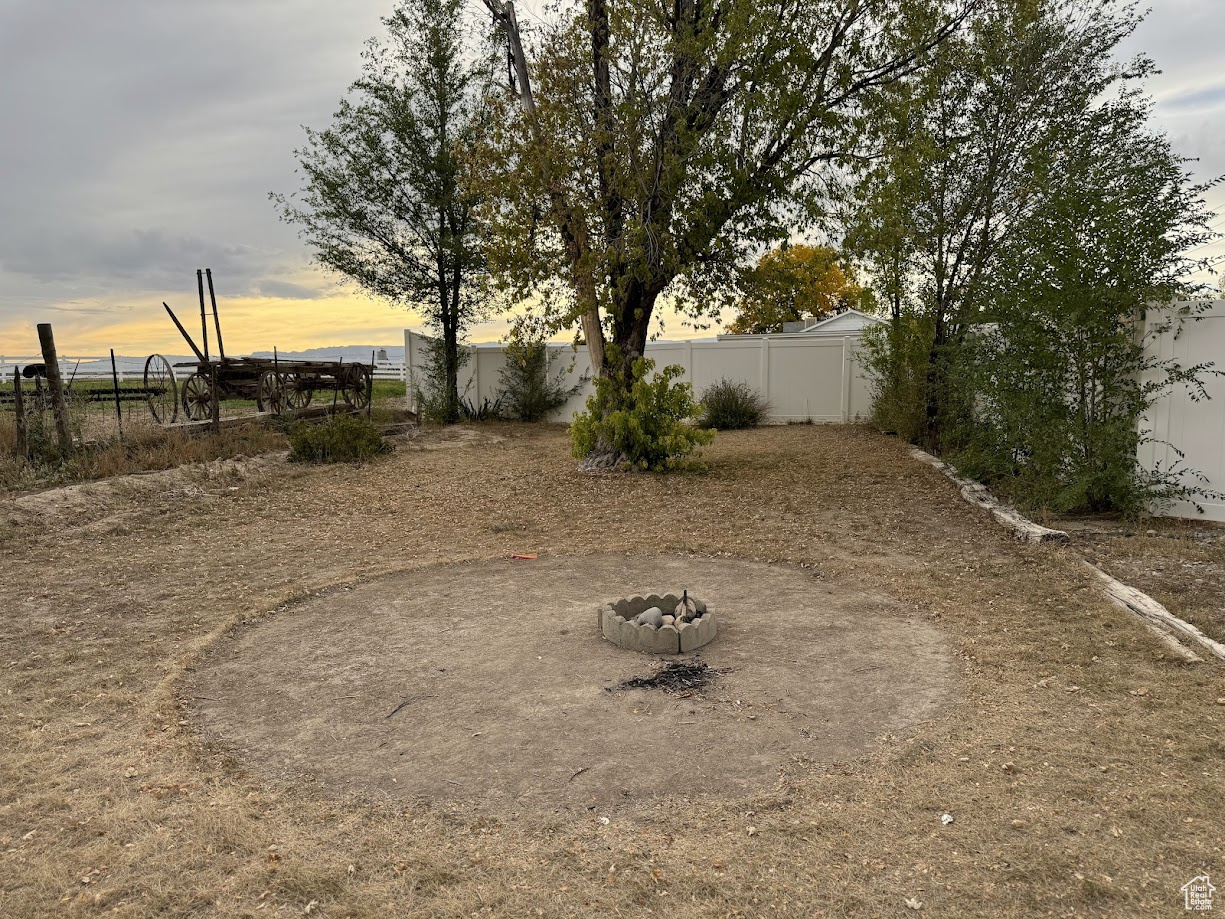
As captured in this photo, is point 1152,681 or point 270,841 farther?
point 1152,681

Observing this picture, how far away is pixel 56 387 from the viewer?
8.73 metres

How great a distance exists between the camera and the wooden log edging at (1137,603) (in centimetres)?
401

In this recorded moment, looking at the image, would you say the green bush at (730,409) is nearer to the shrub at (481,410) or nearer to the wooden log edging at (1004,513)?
the shrub at (481,410)

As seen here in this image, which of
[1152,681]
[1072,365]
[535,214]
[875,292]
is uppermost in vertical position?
[535,214]

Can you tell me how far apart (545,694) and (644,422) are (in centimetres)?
615

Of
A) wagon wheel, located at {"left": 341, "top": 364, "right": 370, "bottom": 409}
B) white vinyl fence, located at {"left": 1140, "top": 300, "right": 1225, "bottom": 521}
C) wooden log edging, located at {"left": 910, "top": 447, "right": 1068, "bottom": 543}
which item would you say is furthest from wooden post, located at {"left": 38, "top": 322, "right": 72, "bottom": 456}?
white vinyl fence, located at {"left": 1140, "top": 300, "right": 1225, "bottom": 521}

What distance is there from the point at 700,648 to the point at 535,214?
6.29 m

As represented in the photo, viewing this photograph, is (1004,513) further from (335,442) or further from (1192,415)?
(335,442)

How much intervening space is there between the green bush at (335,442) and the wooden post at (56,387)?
242 cm

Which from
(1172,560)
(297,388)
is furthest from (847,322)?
(1172,560)

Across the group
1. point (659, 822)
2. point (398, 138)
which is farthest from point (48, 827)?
point (398, 138)

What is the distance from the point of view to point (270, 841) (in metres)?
2.55

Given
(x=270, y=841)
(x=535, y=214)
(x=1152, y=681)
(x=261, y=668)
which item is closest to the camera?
(x=270, y=841)

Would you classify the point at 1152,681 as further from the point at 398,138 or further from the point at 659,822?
the point at 398,138
